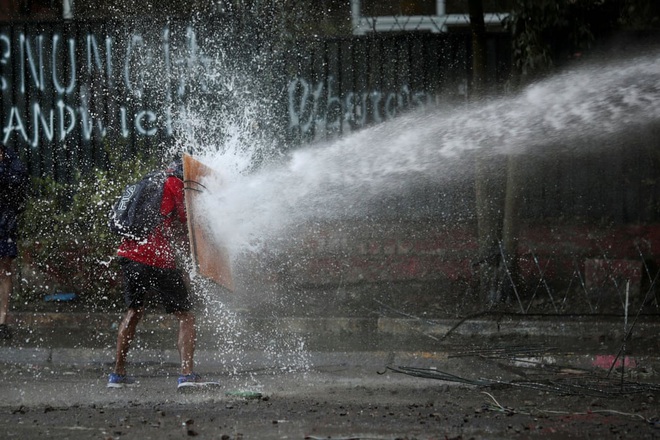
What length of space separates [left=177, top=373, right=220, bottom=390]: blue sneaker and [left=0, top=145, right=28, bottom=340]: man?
247 cm

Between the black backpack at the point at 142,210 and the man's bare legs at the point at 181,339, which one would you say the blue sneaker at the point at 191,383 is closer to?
the man's bare legs at the point at 181,339

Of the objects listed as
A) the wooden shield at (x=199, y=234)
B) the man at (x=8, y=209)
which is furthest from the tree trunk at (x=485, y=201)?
the man at (x=8, y=209)

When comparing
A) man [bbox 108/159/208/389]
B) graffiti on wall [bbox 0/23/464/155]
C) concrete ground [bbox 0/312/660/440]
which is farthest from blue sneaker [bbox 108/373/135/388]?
graffiti on wall [bbox 0/23/464/155]

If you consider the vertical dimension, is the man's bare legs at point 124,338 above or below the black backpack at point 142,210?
below

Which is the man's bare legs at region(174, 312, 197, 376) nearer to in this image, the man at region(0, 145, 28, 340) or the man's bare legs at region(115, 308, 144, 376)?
the man's bare legs at region(115, 308, 144, 376)

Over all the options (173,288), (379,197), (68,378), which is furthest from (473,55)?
(68,378)

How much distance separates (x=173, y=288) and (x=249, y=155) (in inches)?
126

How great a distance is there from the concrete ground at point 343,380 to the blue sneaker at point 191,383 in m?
0.09

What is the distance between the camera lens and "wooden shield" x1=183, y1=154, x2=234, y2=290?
242 inches

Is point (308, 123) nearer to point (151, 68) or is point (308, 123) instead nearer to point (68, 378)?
point (151, 68)

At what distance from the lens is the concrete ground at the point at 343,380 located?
5.18m

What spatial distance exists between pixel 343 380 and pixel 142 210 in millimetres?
1790

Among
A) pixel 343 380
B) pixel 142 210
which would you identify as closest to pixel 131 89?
pixel 142 210

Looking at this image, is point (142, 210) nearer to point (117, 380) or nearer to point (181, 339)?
point (181, 339)
